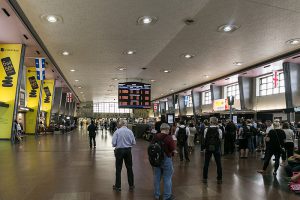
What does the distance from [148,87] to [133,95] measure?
3.95 ft

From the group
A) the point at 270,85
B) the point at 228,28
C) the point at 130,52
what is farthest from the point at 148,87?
the point at 270,85

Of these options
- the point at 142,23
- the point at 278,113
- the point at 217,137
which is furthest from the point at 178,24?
the point at 278,113

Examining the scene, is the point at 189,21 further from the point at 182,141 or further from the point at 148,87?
the point at 148,87

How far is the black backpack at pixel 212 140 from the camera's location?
658 cm

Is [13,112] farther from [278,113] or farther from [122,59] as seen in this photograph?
→ [278,113]

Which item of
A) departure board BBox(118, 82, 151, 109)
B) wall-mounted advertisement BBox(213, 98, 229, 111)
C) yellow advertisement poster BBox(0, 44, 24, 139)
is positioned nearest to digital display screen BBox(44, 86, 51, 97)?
departure board BBox(118, 82, 151, 109)

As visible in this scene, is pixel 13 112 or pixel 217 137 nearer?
pixel 217 137

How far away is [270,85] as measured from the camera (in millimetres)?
22031

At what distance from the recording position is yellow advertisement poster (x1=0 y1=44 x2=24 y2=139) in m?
13.8

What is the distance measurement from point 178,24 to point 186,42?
247cm

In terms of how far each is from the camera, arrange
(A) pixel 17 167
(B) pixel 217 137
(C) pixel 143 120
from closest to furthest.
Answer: (B) pixel 217 137 < (A) pixel 17 167 < (C) pixel 143 120

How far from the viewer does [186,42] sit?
1252 cm

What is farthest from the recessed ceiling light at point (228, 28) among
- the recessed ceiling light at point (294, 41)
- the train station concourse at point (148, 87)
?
the recessed ceiling light at point (294, 41)

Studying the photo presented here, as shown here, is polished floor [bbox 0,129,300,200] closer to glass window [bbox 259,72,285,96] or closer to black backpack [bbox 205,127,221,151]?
black backpack [bbox 205,127,221,151]
